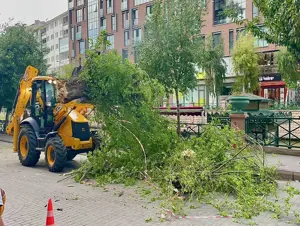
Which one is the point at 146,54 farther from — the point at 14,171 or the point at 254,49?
the point at 254,49

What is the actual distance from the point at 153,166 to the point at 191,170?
1484 mm

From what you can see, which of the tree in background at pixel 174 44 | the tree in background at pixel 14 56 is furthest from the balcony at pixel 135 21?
the tree in background at pixel 174 44

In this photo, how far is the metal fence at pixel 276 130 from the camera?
43.6 feet

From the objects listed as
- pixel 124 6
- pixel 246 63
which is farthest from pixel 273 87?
pixel 124 6

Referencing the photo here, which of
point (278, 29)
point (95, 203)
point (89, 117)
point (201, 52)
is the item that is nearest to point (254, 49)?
point (201, 52)

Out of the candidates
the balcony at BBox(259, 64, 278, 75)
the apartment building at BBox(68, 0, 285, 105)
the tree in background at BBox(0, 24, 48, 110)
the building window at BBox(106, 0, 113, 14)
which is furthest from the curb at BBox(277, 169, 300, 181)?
the building window at BBox(106, 0, 113, 14)

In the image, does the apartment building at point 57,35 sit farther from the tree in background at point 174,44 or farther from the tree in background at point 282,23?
the tree in background at point 282,23

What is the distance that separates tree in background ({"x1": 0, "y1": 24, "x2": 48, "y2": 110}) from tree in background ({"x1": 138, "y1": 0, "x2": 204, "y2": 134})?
10.9 metres

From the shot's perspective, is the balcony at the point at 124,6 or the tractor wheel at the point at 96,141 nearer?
the tractor wheel at the point at 96,141

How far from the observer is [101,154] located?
961cm

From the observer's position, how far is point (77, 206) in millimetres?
6902

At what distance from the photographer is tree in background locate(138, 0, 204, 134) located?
13.9 metres

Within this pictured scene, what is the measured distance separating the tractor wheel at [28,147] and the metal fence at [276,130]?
302 inches

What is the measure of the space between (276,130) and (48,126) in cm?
822
